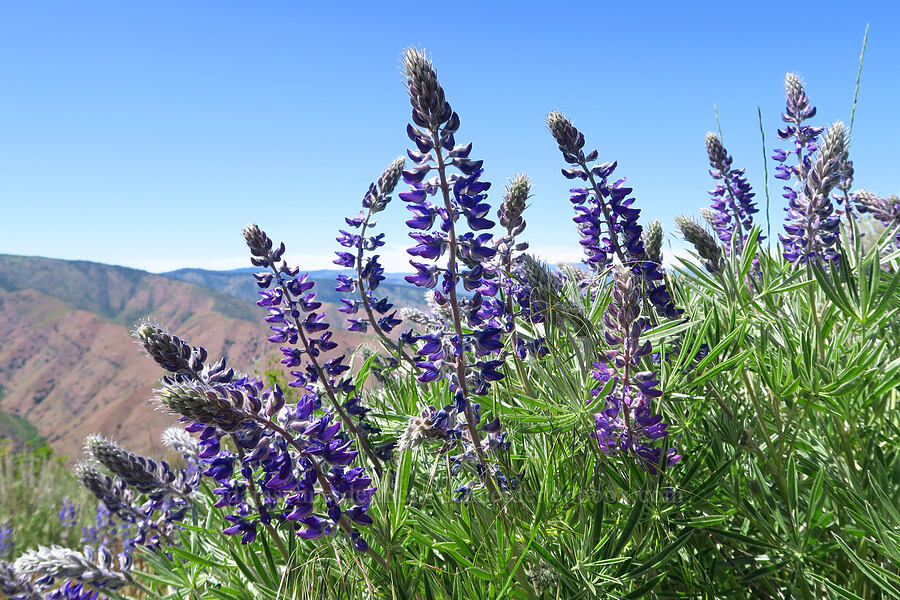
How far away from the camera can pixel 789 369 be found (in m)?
1.79

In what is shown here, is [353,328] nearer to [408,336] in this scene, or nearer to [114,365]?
[408,336]

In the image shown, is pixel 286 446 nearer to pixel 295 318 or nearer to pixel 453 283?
pixel 453 283

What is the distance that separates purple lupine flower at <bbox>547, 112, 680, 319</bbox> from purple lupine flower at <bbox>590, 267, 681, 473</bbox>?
0.35m

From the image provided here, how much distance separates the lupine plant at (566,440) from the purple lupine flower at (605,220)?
1 cm

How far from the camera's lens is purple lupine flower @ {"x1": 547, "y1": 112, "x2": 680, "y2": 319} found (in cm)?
187

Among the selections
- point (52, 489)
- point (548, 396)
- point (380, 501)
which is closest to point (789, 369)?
point (548, 396)

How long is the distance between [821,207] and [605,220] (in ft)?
3.32

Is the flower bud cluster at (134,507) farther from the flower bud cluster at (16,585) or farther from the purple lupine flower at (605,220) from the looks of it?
the purple lupine flower at (605,220)

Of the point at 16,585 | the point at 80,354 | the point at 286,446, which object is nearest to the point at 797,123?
the point at 286,446

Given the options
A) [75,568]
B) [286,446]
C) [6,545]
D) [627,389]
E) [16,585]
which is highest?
[627,389]

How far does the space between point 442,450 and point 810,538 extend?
1.06m

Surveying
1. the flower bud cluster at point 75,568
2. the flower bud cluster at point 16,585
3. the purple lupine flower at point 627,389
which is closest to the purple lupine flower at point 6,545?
the flower bud cluster at point 16,585

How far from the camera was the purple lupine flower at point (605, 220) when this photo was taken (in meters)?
1.87

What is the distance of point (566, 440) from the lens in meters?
1.66
